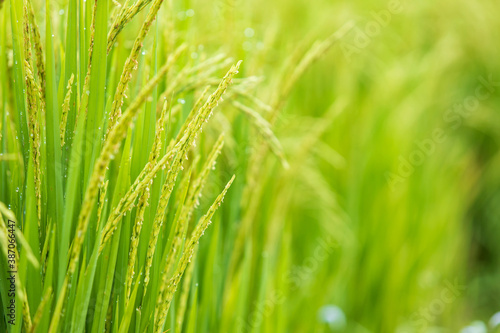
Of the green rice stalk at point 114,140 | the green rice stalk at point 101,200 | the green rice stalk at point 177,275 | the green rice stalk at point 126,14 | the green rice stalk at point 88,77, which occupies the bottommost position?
the green rice stalk at point 177,275

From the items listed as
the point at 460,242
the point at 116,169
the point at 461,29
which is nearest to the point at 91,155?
the point at 116,169

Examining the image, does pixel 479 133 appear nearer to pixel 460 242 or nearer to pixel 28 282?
pixel 460 242

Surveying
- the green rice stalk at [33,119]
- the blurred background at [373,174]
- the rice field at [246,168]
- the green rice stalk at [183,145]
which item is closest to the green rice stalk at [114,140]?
the rice field at [246,168]

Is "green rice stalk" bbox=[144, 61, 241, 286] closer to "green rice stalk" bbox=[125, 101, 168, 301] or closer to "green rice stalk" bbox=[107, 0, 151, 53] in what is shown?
"green rice stalk" bbox=[125, 101, 168, 301]

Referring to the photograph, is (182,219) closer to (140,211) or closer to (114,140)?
(140,211)

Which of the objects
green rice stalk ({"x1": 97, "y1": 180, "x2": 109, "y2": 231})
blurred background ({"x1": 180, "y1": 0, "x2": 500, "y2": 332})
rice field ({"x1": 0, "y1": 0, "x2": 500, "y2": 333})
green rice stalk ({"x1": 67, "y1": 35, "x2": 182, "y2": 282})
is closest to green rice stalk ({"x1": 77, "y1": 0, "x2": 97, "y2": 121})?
rice field ({"x1": 0, "y1": 0, "x2": 500, "y2": 333})

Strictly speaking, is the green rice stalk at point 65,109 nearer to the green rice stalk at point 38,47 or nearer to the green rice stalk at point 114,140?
the green rice stalk at point 38,47

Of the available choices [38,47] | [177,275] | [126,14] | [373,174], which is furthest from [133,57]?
[373,174]

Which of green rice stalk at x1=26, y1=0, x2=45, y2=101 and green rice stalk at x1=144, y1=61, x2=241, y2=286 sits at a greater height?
green rice stalk at x1=26, y1=0, x2=45, y2=101
